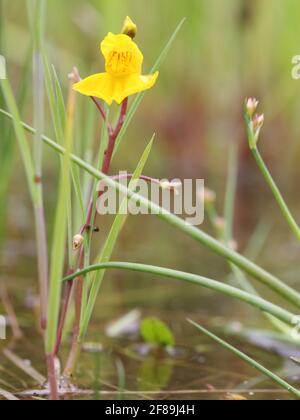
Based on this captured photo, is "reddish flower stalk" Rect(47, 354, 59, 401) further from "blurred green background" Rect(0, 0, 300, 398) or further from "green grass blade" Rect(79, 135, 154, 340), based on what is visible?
"blurred green background" Rect(0, 0, 300, 398)

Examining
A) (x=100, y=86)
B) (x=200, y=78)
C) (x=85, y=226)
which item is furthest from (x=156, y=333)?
(x=200, y=78)

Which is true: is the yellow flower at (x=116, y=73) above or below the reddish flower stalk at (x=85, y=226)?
above

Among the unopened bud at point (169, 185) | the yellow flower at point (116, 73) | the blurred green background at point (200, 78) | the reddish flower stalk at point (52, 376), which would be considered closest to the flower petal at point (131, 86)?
the yellow flower at point (116, 73)

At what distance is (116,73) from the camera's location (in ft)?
2.77

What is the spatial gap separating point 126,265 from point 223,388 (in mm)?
373

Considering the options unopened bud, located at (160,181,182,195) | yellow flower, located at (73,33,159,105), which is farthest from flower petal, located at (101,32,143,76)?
unopened bud, located at (160,181,182,195)

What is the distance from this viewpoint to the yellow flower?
836 millimetres

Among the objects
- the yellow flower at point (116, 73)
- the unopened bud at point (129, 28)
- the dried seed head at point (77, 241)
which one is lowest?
the dried seed head at point (77, 241)

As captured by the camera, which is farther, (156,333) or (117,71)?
(156,333)

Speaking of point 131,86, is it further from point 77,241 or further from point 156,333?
point 156,333

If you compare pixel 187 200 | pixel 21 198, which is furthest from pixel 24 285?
pixel 21 198

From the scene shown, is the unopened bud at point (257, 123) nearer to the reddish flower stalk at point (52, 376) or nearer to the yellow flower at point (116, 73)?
the yellow flower at point (116, 73)

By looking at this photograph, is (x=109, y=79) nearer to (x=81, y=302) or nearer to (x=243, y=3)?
(x=81, y=302)

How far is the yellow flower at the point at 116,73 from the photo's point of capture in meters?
0.84
